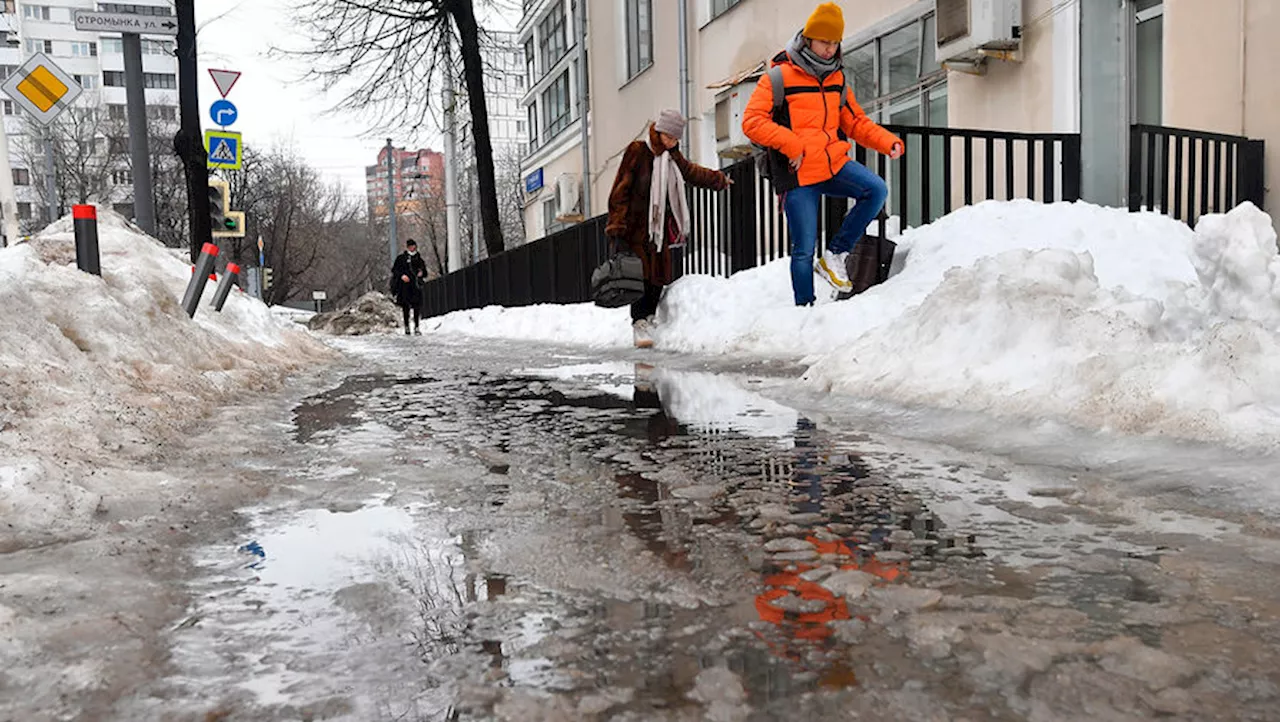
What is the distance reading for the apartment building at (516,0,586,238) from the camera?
98.8 feet

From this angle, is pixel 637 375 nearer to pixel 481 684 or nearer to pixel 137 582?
pixel 137 582

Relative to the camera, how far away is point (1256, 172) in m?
8.27

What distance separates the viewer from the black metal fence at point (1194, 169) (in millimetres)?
7762

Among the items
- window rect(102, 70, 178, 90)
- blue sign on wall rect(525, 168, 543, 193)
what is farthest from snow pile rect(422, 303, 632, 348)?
window rect(102, 70, 178, 90)

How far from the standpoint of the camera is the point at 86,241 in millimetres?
6234

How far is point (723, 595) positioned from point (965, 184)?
7548 mm

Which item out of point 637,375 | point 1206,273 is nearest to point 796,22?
point 637,375

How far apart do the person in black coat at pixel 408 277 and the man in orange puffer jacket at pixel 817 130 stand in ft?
40.6

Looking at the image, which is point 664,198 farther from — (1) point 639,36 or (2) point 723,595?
(1) point 639,36

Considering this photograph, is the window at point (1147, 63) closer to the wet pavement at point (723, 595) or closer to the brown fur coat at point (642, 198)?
the brown fur coat at point (642, 198)

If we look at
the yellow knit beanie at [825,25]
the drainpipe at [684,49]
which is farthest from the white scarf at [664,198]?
the drainpipe at [684,49]

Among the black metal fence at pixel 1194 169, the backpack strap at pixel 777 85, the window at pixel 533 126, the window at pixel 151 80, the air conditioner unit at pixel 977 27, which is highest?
the window at pixel 151 80

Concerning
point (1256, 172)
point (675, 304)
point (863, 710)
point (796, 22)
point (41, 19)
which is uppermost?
point (41, 19)

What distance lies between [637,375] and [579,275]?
826cm
